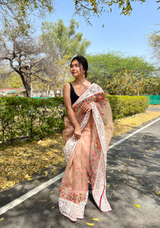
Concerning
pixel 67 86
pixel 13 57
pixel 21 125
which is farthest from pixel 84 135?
pixel 13 57

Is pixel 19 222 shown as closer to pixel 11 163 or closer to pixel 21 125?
pixel 11 163

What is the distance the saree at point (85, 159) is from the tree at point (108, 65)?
3437 centimetres

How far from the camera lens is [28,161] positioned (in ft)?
13.4

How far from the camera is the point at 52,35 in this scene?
36.6m

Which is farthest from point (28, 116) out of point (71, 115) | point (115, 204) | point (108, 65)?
point (108, 65)

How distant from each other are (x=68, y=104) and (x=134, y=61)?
39.5 m

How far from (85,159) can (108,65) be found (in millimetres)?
37160

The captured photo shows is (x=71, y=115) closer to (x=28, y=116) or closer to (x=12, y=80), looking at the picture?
(x=28, y=116)

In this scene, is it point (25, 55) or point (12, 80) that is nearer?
point (25, 55)

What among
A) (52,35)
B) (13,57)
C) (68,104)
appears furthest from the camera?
(52,35)

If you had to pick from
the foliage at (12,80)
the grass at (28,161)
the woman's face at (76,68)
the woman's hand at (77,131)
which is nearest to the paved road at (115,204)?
the grass at (28,161)

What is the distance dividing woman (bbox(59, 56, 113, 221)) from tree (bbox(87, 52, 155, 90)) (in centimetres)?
3432

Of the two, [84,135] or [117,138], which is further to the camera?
[117,138]

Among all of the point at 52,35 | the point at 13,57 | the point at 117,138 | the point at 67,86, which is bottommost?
the point at 117,138
